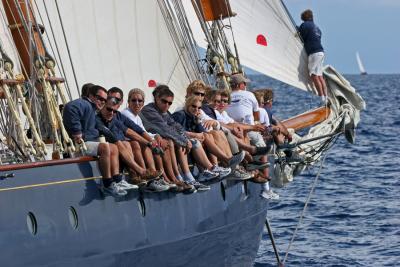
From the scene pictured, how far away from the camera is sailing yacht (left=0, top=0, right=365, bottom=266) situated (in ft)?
45.6

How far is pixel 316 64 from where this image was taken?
69.2 ft

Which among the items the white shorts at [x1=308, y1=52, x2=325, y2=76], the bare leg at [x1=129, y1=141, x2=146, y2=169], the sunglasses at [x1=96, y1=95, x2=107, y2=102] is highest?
the white shorts at [x1=308, y1=52, x2=325, y2=76]

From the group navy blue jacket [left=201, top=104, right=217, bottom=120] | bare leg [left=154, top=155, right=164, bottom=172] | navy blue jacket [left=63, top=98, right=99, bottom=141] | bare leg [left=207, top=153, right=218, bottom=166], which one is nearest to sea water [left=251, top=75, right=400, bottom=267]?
navy blue jacket [left=201, top=104, right=217, bottom=120]

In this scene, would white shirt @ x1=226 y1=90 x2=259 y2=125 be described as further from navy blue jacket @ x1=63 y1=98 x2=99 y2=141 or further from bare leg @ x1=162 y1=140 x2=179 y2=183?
navy blue jacket @ x1=63 y1=98 x2=99 y2=141

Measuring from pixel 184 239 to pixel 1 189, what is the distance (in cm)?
347

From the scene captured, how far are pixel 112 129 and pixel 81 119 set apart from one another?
0.39 m

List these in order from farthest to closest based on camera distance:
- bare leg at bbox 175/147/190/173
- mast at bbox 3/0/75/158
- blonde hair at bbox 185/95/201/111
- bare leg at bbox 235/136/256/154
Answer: bare leg at bbox 235/136/256/154, blonde hair at bbox 185/95/201/111, bare leg at bbox 175/147/190/173, mast at bbox 3/0/75/158

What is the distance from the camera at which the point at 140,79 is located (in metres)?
20.1

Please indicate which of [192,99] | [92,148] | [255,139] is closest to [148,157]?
[92,148]

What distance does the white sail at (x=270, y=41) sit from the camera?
69.6 ft

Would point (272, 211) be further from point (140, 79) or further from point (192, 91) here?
point (192, 91)

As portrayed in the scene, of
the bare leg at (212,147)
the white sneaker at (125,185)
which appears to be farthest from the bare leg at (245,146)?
the white sneaker at (125,185)

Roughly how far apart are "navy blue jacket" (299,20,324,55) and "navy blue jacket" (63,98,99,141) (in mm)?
7119

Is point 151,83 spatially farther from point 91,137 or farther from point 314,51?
point 91,137
